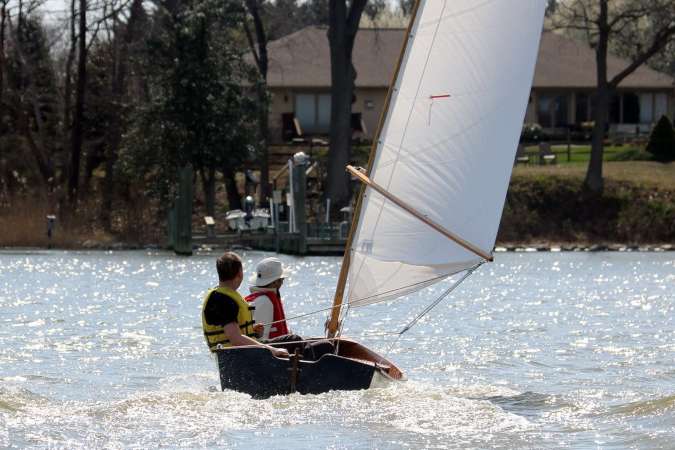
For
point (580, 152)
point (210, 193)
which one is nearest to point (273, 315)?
point (210, 193)

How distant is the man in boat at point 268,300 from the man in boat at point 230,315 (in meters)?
0.16

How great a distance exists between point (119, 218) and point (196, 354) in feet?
86.0

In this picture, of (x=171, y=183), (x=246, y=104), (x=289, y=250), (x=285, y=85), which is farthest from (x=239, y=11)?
(x=285, y=85)

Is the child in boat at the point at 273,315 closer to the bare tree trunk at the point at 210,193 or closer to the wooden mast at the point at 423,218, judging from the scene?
the wooden mast at the point at 423,218

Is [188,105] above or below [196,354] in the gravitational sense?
above

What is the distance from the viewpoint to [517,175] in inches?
2032

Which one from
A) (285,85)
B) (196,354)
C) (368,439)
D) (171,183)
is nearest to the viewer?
(368,439)

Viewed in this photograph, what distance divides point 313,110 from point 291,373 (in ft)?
160

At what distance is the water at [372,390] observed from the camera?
13180 mm

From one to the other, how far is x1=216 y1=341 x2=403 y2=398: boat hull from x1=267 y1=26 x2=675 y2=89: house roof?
46.3 metres

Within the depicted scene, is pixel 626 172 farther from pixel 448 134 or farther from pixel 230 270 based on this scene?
pixel 230 270

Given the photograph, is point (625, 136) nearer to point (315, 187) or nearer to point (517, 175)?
point (517, 175)

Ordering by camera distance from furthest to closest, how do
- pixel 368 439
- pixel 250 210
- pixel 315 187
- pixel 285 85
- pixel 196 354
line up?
1. pixel 285 85
2. pixel 315 187
3. pixel 250 210
4. pixel 196 354
5. pixel 368 439

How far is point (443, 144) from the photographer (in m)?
14.8
